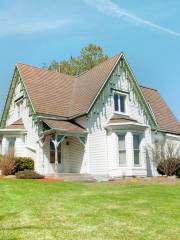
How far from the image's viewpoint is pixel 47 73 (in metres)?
29.5

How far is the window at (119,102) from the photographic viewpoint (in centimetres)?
2724

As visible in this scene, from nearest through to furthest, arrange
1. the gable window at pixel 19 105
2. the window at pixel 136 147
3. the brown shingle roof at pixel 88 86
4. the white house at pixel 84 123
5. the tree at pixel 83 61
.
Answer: the white house at pixel 84 123 → the window at pixel 136 147 → the brown shingle roof at pixel 88 86 → the gable window at pixel 19 105 → the tree at pixel 83 61

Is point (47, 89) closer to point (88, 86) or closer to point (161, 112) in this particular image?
point (88, 86)

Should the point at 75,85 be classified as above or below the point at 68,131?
above

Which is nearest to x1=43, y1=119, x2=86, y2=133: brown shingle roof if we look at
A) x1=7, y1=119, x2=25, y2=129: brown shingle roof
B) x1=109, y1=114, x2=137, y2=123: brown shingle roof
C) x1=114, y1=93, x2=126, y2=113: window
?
x1=109, y1=114, x2=137, y2=123: brown shingle roof

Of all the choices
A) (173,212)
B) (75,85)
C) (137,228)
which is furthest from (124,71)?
(137,228)

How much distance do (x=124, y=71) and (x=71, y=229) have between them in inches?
841

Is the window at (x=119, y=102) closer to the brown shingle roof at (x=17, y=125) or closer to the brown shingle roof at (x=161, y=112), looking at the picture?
the brown shingle roof at (x=161, y=112)

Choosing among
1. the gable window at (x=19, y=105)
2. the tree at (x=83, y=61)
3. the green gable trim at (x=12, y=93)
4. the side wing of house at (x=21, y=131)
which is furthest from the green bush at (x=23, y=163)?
the tree at (x=83, y=61)

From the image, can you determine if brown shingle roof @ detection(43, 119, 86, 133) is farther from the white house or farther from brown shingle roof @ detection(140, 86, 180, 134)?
brown shingle roof @ detection(140, 86, 180, 134)

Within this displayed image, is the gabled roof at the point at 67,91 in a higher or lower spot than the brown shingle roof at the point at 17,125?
higher

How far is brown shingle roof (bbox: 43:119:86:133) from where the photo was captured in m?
23.0

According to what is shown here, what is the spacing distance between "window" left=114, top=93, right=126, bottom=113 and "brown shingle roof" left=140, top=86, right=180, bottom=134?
428 centimetres

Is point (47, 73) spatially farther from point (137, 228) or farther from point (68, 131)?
point (137, 228)
